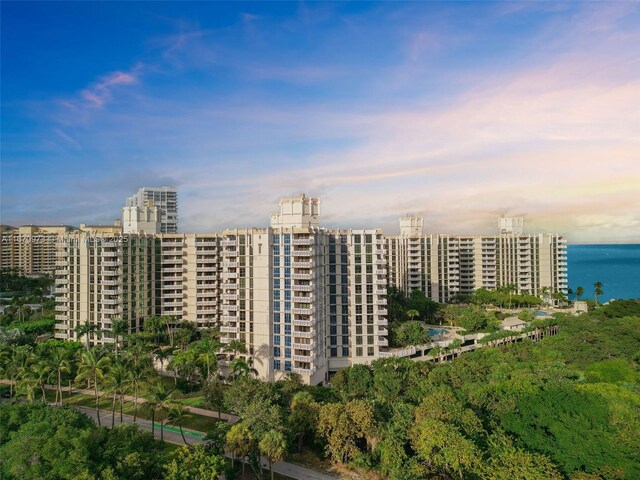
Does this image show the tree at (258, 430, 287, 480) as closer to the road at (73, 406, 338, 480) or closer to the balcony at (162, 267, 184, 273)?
the road at (73, 406, 338, 480)

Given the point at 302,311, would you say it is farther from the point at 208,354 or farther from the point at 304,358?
the point at 208,354

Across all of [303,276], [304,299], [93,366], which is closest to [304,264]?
[303,276]

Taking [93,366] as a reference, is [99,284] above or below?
above

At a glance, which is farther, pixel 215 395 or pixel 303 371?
pixel 303 371

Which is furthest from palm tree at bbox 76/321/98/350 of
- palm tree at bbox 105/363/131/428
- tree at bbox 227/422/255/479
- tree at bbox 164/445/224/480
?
tree at bbox 164/445/224/480

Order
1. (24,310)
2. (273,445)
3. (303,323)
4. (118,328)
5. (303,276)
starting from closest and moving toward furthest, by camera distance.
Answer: (273,445)
(303,323)
(303,276)
(118,328)
(24,310)

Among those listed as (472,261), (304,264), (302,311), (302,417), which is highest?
(304,264)
